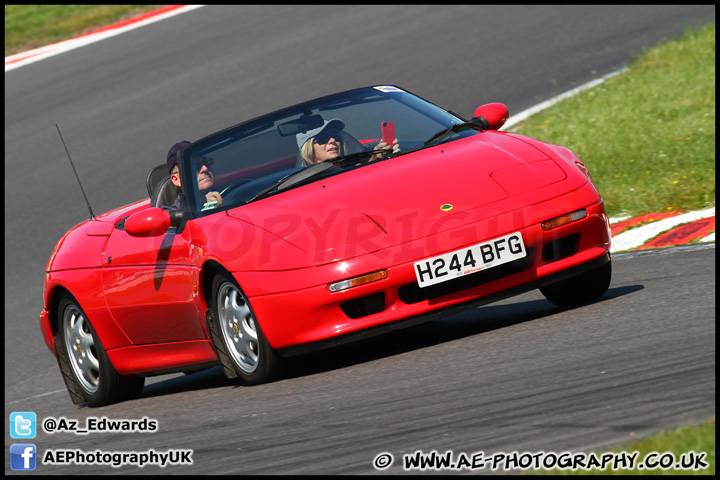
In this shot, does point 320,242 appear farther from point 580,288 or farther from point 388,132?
point 580,288

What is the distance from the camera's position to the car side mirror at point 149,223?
634 cm

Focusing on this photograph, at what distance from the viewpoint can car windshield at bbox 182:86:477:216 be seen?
650cm

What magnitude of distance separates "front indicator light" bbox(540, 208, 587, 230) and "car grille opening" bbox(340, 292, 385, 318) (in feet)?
2.86

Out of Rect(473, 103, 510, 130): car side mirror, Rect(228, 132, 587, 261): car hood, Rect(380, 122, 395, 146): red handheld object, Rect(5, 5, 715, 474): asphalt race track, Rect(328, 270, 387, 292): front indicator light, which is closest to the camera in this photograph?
Rect(5, 5, 715, 474): asphalt race track

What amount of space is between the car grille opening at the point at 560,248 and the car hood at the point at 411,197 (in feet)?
0.76

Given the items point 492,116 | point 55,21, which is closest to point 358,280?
point 492,116

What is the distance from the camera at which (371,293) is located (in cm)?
560

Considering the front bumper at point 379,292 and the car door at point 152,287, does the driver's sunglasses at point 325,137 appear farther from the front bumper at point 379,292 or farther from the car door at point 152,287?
the front bumper at point 379,292

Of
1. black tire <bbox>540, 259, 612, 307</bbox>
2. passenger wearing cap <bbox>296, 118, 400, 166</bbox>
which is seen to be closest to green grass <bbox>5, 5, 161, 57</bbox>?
passenger wearing cap <bbox>296, 118, 400, 166</bbox>

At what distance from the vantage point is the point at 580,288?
6492mm

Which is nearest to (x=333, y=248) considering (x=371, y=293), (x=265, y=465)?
(x=371, y=293)

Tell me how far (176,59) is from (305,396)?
496 inches

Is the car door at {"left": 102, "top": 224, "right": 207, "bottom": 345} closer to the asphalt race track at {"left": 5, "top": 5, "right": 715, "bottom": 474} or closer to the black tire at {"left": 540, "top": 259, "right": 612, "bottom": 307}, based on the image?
the asphalt race track at {"left": 5, "top": 5, "right": 715, "bottom": 474}

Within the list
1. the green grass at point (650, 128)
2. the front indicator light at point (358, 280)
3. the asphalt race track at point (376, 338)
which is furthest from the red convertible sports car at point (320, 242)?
the green grass at point (650, 128)
